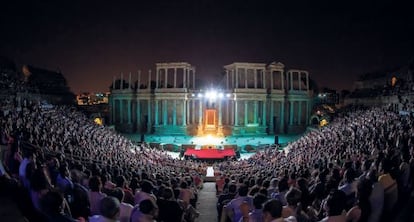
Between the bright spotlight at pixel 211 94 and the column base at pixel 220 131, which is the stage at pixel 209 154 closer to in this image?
the column base at pixel 220 131

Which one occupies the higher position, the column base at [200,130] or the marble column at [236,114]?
the marble column at [236,114]

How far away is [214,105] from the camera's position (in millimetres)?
58594

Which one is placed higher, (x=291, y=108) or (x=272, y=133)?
(x=291, y=108)

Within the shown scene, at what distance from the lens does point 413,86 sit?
38.5 meters

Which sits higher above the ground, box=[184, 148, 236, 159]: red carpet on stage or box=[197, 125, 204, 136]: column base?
box=[197, 125, 204, 136]: column base

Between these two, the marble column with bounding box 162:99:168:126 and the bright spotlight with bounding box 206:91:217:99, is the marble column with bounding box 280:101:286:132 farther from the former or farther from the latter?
the marble column with bounding box 162:99:168:126

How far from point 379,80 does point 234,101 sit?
24457 mm

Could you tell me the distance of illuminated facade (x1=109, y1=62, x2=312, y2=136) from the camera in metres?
56.8

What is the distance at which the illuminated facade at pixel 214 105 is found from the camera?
56750 millimetres

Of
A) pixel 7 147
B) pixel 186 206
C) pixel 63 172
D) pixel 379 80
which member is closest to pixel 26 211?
pixel 63 172

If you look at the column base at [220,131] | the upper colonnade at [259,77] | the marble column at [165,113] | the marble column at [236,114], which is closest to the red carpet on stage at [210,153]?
the column base at [220,131]

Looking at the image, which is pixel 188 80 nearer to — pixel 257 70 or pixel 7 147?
pixel 257 70

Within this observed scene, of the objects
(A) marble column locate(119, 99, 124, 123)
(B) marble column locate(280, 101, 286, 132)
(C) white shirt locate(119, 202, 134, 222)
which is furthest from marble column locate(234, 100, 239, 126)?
(C) white shirt locate(119, 202, 134, 222)

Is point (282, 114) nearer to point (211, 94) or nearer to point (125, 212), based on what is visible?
point (211, 94)
